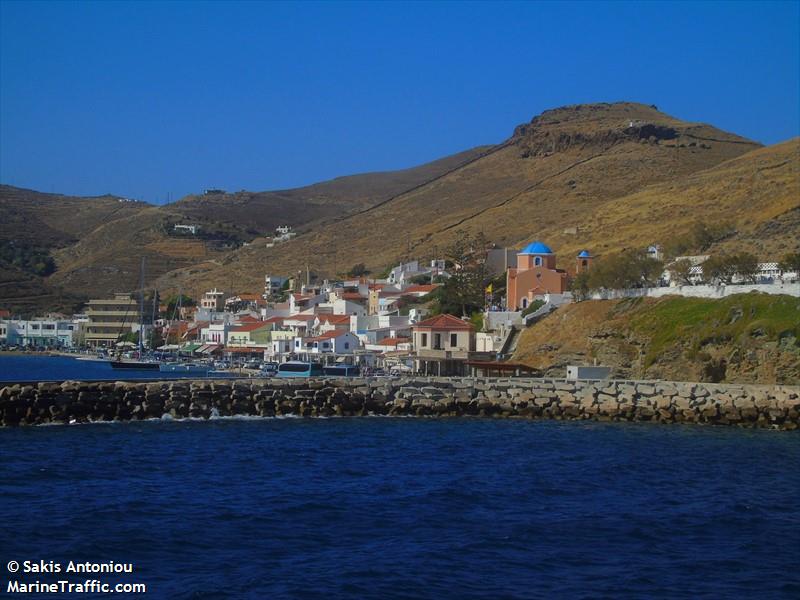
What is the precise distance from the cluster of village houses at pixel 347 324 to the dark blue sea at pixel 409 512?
2138cm

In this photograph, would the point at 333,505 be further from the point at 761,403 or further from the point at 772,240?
the point at 772,240

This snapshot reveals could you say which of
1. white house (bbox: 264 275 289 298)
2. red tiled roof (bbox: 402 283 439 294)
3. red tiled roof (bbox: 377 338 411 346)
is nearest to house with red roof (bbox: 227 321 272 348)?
red tiled roof (bbox: 402 283 439 294)

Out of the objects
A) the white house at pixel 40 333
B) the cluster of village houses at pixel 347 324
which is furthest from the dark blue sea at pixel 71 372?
the white house at pixel 40 333

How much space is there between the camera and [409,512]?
24328mm

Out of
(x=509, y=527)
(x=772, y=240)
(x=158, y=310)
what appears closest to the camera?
(x=509, y=527)

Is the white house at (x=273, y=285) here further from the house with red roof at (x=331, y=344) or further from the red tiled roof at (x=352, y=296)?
the house with red roof at (x=331, y=344)

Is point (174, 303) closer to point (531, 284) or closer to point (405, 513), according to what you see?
point (531, 284)

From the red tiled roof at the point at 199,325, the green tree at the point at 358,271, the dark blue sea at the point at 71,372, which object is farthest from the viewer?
the green tree at the point at 358,271

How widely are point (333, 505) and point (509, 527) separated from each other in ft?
13.4

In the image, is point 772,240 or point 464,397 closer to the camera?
point 464,397

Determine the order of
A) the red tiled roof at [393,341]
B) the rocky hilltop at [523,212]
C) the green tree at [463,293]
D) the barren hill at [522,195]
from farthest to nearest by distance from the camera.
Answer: the barren hill at [522,195]
the rocky hilltop at [523,212]
the green tree at [463,293]
the red tiled roof at [393,341]

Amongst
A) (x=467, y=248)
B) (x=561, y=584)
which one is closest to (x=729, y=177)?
(x=467, y=248)

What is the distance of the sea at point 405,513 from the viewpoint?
19172mm

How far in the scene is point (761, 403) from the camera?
1598 inches
